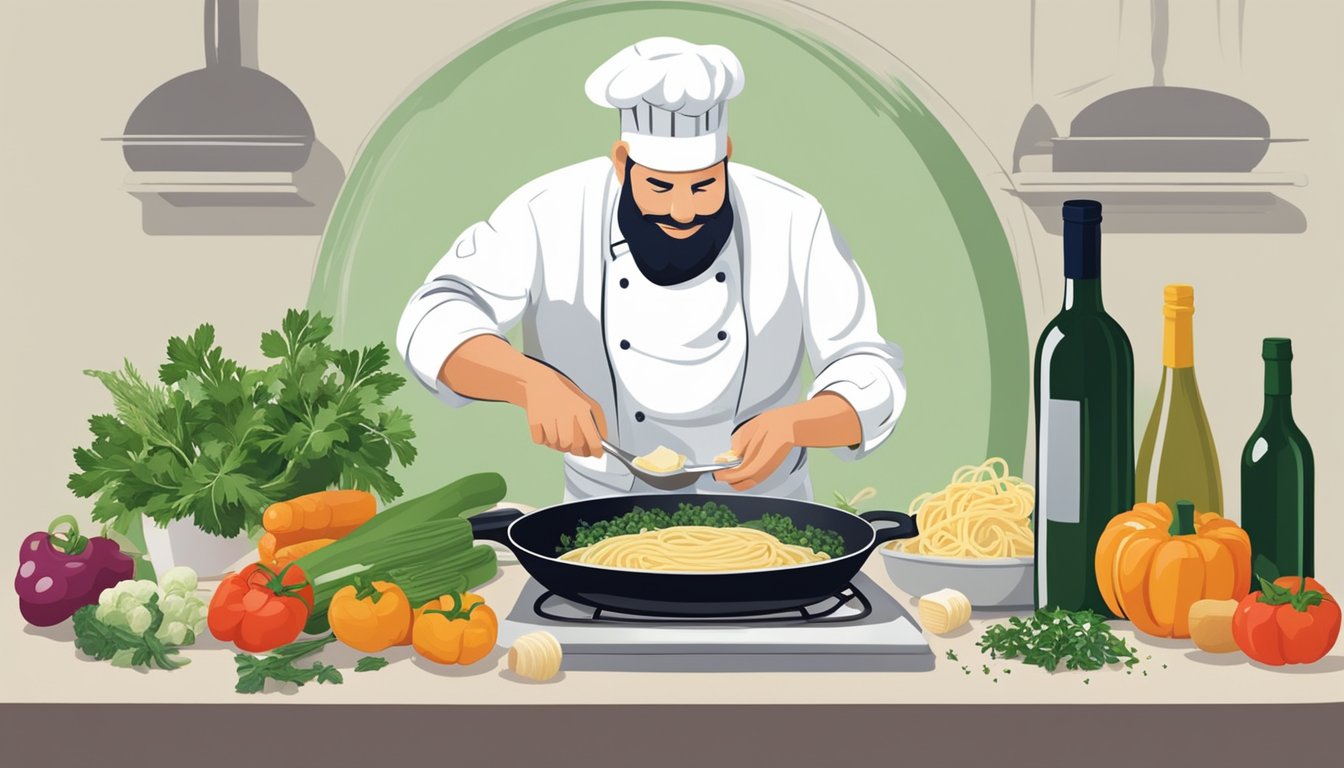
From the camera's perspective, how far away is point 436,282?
2508 mm

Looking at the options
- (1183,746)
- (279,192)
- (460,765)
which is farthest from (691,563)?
(279,192)

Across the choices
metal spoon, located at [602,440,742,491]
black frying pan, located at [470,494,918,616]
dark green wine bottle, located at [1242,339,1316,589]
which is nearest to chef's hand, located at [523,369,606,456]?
metal spoon, located at [602,440,742,491]

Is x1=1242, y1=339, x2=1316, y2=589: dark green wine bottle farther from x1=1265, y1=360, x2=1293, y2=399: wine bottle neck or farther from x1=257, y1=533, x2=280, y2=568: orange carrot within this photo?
x1=257, y1=533, x2=280, y2=568: orange carrot

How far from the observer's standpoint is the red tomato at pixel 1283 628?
5.57ft

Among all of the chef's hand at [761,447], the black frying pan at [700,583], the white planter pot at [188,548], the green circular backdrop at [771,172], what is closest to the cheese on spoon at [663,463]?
the chef's hand at [761,447]

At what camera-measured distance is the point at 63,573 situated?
1.90 m

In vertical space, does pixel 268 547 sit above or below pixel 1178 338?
below

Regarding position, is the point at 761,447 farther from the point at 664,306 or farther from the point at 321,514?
the point at 321,514

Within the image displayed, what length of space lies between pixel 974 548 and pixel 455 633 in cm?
68

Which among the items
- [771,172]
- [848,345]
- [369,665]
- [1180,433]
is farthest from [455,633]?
[771,172]

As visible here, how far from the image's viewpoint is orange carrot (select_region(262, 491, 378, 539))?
2006mm

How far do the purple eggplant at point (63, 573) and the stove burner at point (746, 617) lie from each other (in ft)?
1.86

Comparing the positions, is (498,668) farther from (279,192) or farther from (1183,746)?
(279,192)

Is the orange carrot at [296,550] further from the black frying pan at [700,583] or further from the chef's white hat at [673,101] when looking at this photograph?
the chef's white hat at [673,101]
